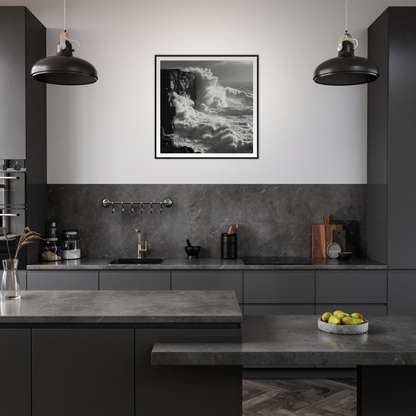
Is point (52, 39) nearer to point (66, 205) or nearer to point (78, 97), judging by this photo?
point (78, 97)

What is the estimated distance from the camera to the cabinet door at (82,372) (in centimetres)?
226

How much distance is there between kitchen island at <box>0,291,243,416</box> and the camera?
2.25 meters

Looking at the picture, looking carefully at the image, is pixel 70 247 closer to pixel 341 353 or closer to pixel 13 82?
pixel 13 82

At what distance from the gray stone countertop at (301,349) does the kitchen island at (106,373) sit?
0.13 metres

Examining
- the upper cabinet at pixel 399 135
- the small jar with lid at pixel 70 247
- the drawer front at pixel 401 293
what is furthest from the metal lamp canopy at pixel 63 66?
the drawer front at pixel 401 293

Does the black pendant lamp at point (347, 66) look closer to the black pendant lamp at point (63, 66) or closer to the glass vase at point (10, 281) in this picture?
the black pendant lamp at point (63, 66)

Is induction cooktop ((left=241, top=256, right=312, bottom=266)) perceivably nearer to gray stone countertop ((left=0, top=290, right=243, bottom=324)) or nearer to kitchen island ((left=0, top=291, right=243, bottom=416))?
gray stone countertop ((left=0, top=290, right=243, bottom=324))

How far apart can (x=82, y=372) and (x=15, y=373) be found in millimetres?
335

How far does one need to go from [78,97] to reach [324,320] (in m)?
3.55

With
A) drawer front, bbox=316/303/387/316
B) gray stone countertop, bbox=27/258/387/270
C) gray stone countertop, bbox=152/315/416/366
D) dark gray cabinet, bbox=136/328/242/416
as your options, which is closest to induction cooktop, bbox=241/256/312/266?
gray stone countertop, bbox=27/258/387/270

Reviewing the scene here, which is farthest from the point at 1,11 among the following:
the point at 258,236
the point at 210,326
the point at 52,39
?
the point at 210,326

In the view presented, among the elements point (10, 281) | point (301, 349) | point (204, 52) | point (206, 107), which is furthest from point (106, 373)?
point (204, 52)

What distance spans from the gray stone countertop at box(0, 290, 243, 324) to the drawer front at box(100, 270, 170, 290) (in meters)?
1.33

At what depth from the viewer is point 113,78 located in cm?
474
